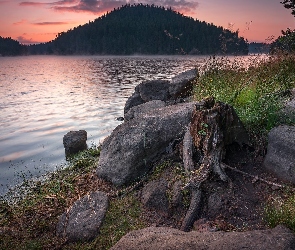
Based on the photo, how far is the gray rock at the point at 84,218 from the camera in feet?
18.7

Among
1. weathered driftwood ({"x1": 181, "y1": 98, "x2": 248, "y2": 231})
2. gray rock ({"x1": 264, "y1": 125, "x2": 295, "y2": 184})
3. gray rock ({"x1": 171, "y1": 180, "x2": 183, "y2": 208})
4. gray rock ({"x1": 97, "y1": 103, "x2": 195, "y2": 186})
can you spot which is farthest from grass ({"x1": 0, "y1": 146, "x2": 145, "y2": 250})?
gray rock ({"x1": 264, "y1": 125, "x2": 295, "y2": 184})

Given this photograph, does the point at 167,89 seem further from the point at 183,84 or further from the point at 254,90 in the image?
the point at 254,90

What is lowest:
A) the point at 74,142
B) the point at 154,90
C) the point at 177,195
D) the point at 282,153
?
the point at 74,142

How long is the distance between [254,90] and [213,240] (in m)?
5.05

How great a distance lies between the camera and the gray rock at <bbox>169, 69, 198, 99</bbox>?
1368 cm

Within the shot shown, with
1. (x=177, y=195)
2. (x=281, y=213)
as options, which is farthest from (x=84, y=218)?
(x=281, y=213)

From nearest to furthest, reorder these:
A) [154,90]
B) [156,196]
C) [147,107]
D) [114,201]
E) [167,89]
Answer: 1. [156,196]
2. [114,201]
3. [147,107]
4. [167,89]
5. [154,90]

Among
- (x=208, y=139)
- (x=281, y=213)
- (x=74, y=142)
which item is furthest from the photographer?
(x=74, y=142)

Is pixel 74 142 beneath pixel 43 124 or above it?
above

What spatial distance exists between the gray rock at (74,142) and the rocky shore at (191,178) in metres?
5.04

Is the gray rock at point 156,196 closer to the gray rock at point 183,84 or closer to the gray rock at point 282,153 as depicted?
the gray rock at point 282,153

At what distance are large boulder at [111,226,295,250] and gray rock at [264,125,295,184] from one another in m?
1.71

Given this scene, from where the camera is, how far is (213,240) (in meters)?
3.83

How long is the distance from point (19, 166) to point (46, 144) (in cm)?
279
